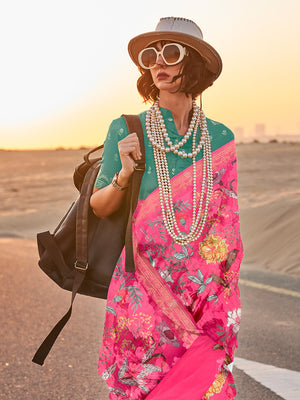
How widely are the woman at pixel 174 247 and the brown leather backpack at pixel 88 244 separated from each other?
0.16ft

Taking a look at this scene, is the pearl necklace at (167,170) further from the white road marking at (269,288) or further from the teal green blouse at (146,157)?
the white road marking at (269,288)

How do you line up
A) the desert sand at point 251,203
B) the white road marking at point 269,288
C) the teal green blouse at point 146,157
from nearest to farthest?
1. the teal green blouse at point 146,157
2. the white road marking at point 269,288
3. the desert sand at point 251,203

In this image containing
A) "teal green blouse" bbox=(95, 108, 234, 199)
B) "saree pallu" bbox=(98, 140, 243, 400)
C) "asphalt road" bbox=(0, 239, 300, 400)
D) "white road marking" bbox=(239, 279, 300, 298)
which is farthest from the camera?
"white road marking" bbox=(239, 279, 300, 298)

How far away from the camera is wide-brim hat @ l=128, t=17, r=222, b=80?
2.74 metres

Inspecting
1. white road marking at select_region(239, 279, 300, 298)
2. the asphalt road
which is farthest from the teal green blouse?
white road marking at select_region(239, 279, 300, 298)

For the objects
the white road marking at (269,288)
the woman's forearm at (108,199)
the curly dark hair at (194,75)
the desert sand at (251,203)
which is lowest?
the desert sand at (251,203)

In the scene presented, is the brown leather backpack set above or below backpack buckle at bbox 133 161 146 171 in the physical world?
below

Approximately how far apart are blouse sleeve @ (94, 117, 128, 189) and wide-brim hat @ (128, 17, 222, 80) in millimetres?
400

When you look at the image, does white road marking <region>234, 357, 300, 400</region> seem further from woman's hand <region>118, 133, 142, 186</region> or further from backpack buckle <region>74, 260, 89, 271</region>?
woman's hand <region>118, 133, 142, 186</region>

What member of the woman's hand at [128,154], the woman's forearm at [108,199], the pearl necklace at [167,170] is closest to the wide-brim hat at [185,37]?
the pearl necklace at [167,170]

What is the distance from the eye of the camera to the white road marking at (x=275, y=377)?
4.29m

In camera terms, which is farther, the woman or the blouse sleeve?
the blouse sleeve

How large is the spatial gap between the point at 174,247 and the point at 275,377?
91.9 inches

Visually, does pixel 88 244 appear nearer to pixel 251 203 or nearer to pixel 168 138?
pixel 168 138
